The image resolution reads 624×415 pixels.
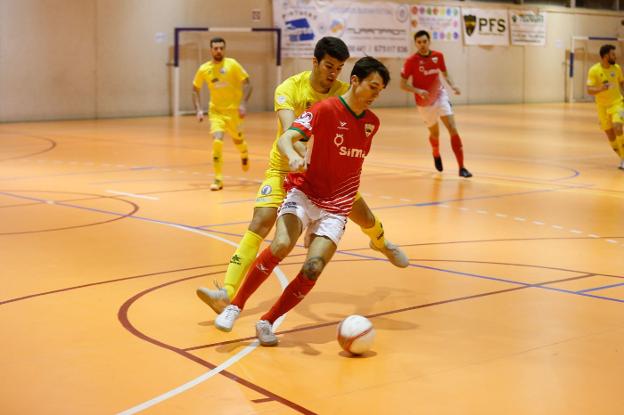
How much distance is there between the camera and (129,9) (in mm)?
28031

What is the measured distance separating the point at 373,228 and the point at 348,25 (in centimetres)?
2680

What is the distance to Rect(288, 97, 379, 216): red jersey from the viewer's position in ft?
20.0

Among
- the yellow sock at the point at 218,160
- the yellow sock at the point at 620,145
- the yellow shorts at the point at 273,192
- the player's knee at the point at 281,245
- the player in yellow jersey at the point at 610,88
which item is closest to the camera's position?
the player's knee at the point at 281,245

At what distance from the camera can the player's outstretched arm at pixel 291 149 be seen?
5.61 m

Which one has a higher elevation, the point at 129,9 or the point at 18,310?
the point at 129,9

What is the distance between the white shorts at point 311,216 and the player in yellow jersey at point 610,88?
11.4 meters

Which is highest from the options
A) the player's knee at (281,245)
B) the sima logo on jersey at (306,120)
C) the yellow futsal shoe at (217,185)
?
the sima logo on jersey at (306,120)

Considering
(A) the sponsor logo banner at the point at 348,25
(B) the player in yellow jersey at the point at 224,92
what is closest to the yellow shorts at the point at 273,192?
(B) the player in yellow jersey at the point at 224,92

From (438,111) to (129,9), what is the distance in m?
15.0

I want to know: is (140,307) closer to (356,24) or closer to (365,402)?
(365,402)

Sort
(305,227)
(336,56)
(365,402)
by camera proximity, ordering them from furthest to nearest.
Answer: (336,56) → (305,227) → (365,402)

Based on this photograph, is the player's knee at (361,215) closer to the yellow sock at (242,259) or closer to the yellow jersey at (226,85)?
the yellow sock at (242,259)

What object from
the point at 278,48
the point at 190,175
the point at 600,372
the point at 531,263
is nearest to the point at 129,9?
the point at 278,48

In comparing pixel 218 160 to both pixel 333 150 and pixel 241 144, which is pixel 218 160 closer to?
pixel 241 144
